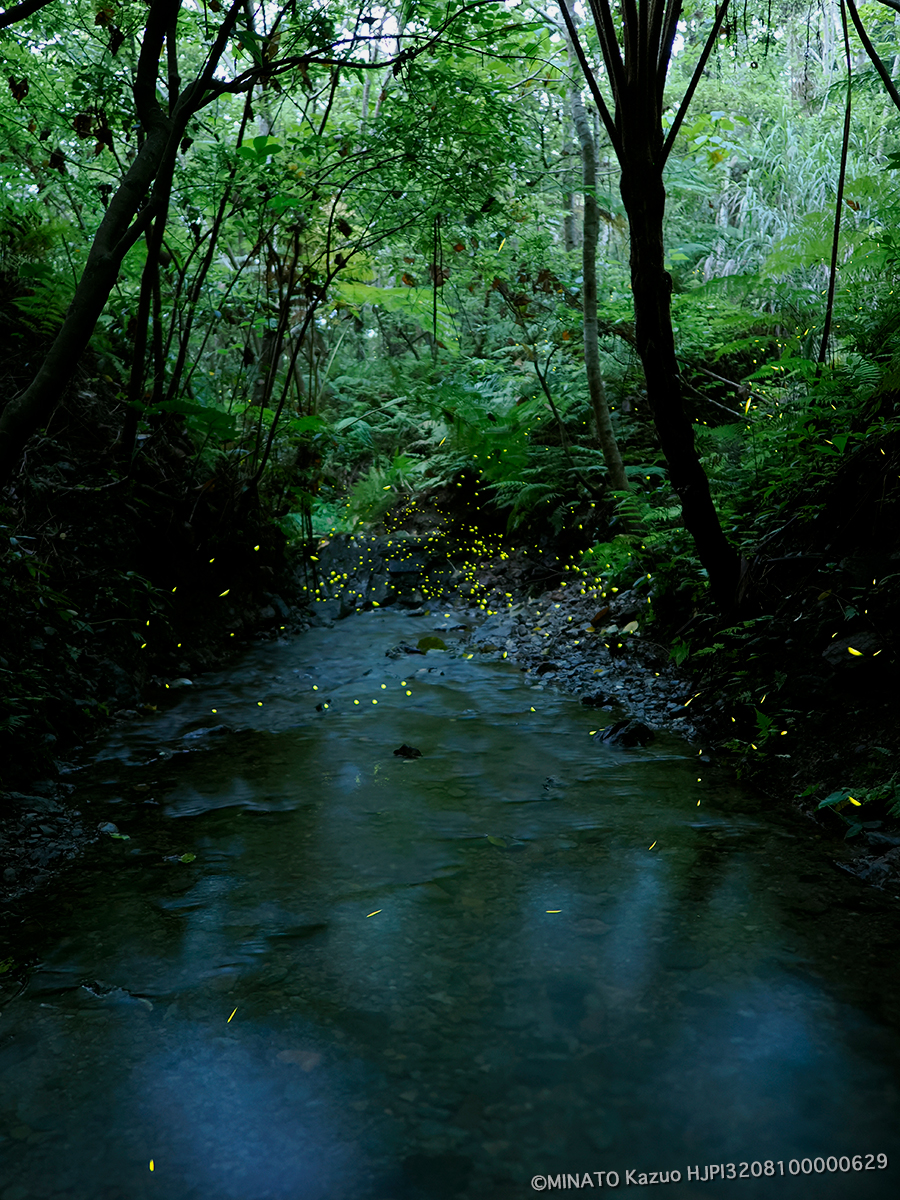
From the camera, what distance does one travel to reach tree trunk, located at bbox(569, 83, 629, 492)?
7.31 m

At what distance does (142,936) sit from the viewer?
269 centimetres

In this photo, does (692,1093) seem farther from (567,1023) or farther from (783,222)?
(783,222)

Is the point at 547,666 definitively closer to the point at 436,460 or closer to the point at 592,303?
the point at 592,303

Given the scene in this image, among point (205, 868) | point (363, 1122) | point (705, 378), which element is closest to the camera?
point (363, 1122)

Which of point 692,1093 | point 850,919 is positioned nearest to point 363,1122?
point 692,1093

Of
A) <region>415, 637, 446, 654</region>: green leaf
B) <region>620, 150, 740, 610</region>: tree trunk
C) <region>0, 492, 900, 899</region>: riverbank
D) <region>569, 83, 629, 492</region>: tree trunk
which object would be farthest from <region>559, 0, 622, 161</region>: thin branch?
<region>415, 637, 446, 654</region>: green leaf

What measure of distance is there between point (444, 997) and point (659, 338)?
334 cm

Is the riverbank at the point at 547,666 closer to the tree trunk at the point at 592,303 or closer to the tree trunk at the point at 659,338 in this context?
the tree trunk at the point at 659,338

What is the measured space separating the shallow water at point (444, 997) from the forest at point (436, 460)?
0.05 meters

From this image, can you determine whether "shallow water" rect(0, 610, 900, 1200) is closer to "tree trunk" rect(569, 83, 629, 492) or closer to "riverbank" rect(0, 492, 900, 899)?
"riverbank" rect(0, 492, 900, 899)

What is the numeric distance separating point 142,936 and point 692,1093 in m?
1.84

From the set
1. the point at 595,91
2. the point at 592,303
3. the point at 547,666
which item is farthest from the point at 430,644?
the point at 595,91

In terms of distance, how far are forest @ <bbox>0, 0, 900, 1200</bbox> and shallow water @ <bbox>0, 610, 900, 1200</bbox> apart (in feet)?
0.16

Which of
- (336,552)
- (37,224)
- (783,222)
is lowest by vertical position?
(336,552)
